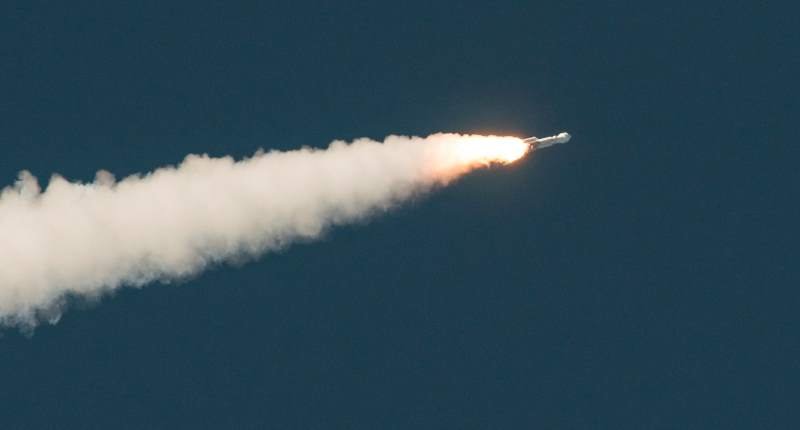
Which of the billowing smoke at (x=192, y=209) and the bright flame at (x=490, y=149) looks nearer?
the billowing smoke at (x=192, y=209)

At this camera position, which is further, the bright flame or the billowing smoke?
the bright flame

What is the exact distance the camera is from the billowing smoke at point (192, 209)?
5669 inches

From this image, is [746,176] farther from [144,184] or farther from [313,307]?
[144,184]

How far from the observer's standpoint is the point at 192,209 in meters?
149

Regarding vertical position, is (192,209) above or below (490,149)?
below

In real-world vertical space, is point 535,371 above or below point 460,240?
below

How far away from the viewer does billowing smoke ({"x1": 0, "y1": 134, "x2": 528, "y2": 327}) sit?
472 ft

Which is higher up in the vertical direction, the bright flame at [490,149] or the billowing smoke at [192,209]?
the bright flame at [490,149]

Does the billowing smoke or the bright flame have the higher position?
the bright flame

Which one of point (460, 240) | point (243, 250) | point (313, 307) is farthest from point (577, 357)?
point (243, 250)

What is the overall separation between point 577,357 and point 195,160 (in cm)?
4771

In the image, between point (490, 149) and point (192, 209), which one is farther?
point (490, 149)

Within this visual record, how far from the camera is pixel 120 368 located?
164 m

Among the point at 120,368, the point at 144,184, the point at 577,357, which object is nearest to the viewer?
the point at 144,184
